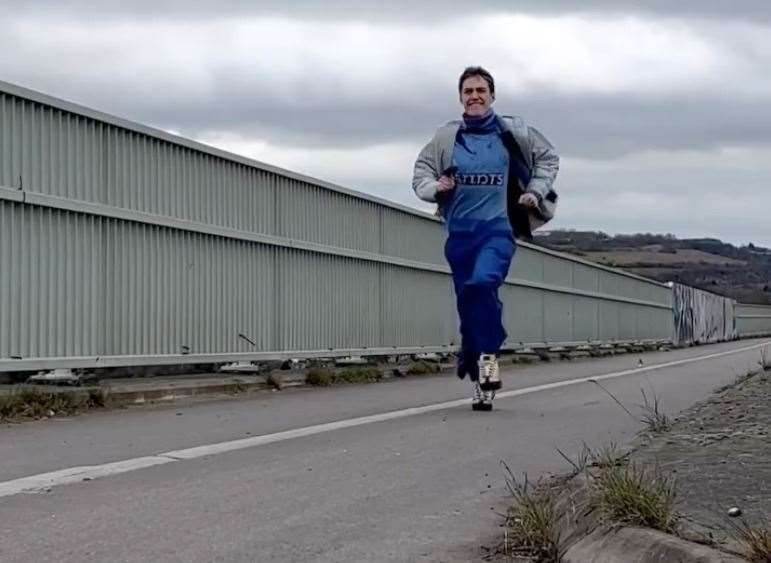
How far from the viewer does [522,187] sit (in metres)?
10.6

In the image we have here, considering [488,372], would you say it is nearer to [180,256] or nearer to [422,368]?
[180,256]

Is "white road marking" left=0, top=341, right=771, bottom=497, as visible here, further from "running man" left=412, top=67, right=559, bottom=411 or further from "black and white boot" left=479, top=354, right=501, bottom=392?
"running man" left=412, top=67, right=559, bottom=411

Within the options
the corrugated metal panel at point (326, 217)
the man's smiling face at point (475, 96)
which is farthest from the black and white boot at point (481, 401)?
the corrugated metal panel at point (326, 217)

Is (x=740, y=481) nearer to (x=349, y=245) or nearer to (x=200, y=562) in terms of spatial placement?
(x=200, y=562)

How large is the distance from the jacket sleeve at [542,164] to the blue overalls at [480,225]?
28cm

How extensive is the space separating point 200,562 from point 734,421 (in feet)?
18.5

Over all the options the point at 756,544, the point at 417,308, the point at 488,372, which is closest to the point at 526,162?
the point at 488,372

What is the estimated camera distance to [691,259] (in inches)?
3649

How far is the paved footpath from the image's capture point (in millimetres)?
4898

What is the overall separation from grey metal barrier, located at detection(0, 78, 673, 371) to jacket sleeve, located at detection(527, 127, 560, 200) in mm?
4146

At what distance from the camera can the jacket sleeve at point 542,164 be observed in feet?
34.4

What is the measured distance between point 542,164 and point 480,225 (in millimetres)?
841

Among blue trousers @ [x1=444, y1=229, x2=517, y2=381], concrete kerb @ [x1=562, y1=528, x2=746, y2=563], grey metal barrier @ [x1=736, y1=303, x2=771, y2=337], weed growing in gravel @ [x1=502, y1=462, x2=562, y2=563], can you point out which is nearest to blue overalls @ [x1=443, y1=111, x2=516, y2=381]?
blue trousers @ [x1=444, y1=229, x2=517, y2=381]

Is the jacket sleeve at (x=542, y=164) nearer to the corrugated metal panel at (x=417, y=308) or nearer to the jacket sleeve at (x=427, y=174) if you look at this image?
the jacket sleeve at (x=427, y=174)
